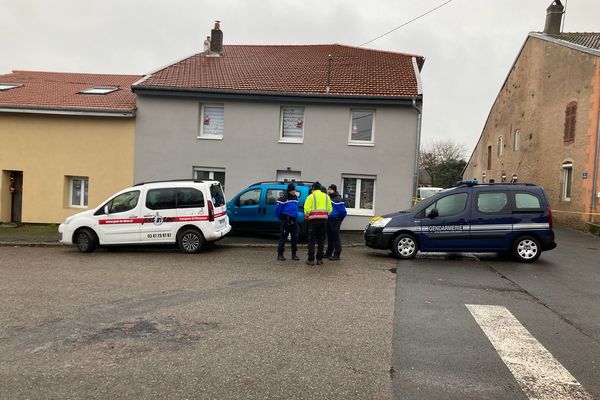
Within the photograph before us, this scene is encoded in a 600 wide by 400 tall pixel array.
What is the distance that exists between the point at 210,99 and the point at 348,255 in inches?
334

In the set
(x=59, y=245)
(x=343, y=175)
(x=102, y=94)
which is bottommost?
(x=59, y=245)

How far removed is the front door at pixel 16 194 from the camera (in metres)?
17.8

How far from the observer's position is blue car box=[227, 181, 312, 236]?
13.4m

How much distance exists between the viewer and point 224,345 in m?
4.75

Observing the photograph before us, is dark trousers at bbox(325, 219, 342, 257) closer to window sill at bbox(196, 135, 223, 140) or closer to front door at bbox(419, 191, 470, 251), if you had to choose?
front door at bbox(419, 191, 470, 251)

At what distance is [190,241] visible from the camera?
1138 cm

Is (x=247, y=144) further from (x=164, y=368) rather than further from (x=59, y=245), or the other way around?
(x=164, y=368)

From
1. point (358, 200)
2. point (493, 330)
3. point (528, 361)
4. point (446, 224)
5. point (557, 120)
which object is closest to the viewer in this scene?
point (528, 361)

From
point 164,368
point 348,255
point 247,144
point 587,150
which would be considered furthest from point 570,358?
point 587,150

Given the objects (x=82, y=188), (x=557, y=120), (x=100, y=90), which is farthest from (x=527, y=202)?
(x=100, y=90)

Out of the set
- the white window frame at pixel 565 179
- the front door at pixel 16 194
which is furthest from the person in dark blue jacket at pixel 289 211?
the white window frame at pixel 565 179

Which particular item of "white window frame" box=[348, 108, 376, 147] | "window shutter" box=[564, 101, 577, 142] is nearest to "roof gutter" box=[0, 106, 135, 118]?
"white window frame" box=[348, 108, 376, 147]

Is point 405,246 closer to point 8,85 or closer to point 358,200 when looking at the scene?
point 358,200

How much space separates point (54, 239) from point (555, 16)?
96.1 feet
